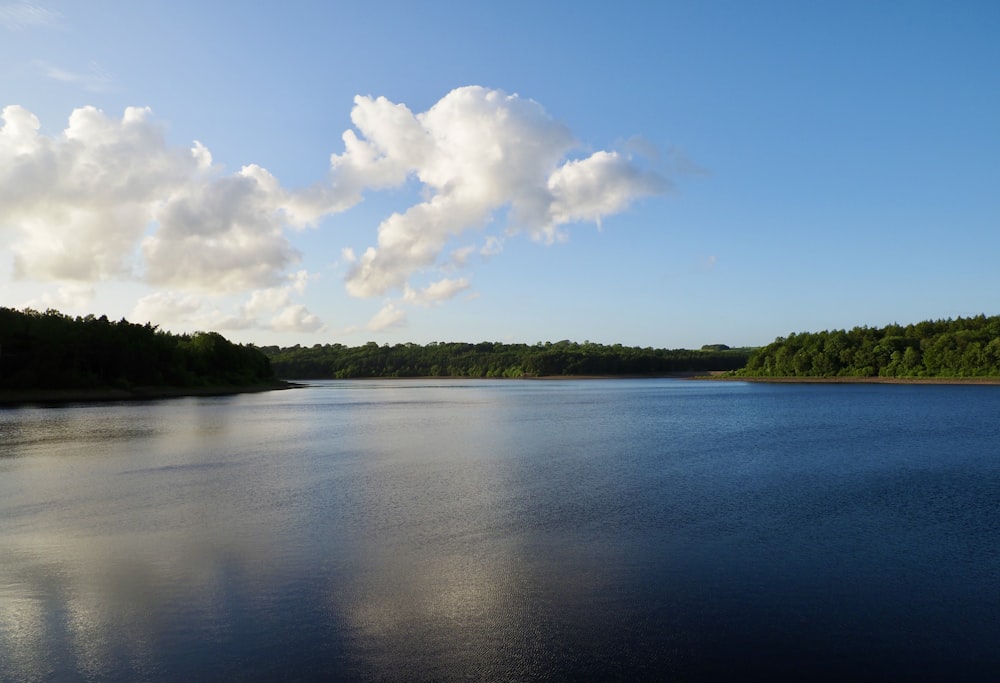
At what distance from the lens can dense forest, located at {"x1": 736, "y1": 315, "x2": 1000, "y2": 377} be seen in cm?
12975

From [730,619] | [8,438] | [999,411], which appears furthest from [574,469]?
[999,411]

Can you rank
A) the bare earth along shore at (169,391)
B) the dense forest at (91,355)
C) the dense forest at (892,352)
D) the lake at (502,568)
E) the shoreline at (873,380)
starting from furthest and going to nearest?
the dense forest at (892,352)
the shoreline at (873,380)
the dense forest at (91,355)
the bare earth along shore at (169,391)
the lake at (502,568)

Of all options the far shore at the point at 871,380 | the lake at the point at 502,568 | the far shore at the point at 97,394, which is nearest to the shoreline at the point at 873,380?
the far shore at the point at 871,380

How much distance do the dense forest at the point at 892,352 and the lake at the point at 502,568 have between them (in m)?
120

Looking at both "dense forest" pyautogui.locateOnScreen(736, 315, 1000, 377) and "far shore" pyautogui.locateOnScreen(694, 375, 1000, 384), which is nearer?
"far shore" pyautogui.locateOnScreen(694, 375, 1000, 384)

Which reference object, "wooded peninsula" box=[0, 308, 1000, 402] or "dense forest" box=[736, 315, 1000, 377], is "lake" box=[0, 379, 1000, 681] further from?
"dense forest" box=[736, 315, 1000, 377]

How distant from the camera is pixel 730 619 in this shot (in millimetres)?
10234

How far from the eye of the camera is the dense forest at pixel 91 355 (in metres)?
82.8

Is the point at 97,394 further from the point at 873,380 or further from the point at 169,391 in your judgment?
the point at 873,380

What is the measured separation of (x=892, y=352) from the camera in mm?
146750

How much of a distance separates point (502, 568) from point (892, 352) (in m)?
157

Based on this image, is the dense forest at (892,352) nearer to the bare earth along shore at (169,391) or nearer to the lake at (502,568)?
the bare earth along shore at (169,391)

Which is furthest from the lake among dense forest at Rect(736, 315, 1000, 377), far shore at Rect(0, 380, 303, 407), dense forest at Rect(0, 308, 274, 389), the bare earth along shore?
dense forest at Rect(736, 315, 1000, 377)

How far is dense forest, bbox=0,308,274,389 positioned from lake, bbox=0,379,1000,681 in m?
63.6
